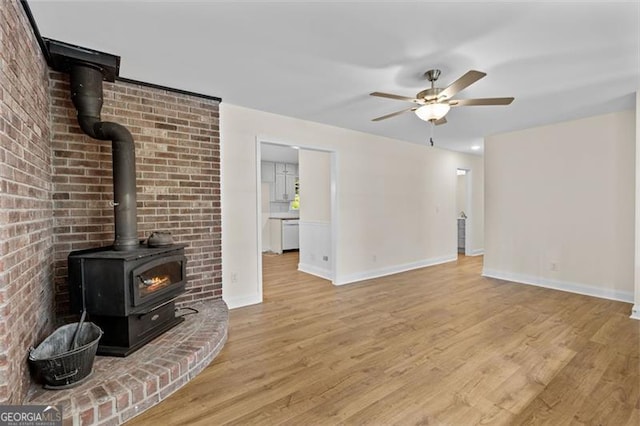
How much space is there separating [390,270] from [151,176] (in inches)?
152

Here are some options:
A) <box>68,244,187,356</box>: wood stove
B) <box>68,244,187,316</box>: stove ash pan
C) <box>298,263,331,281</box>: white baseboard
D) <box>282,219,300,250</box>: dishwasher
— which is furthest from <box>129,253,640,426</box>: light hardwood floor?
<box>282,219,300,250</box>: dishwasher

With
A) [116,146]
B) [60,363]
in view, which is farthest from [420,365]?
[116,146]

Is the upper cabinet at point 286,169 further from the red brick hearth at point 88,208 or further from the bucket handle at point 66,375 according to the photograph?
Result: the bucket handle at point 66,375

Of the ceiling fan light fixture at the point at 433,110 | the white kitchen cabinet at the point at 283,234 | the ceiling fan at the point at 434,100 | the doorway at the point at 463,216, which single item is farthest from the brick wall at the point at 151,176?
the doorway at the point at 463,216

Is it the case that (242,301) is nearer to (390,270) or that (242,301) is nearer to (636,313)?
(390,270)

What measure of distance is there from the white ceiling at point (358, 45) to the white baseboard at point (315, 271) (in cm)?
270

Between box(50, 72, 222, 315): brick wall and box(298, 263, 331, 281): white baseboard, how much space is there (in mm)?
1980

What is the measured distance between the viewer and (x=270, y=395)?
6.47 ft

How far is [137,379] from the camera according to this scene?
6.04ft

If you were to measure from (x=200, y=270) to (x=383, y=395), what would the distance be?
2.22 metres

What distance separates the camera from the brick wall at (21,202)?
1.45 metres

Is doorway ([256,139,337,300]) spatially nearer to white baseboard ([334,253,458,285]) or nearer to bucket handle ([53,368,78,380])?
white baseboard ([334,253,458,285])

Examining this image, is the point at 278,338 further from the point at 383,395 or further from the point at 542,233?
the point at 542,233

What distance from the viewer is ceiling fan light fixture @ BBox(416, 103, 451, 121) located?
2.65 meters
